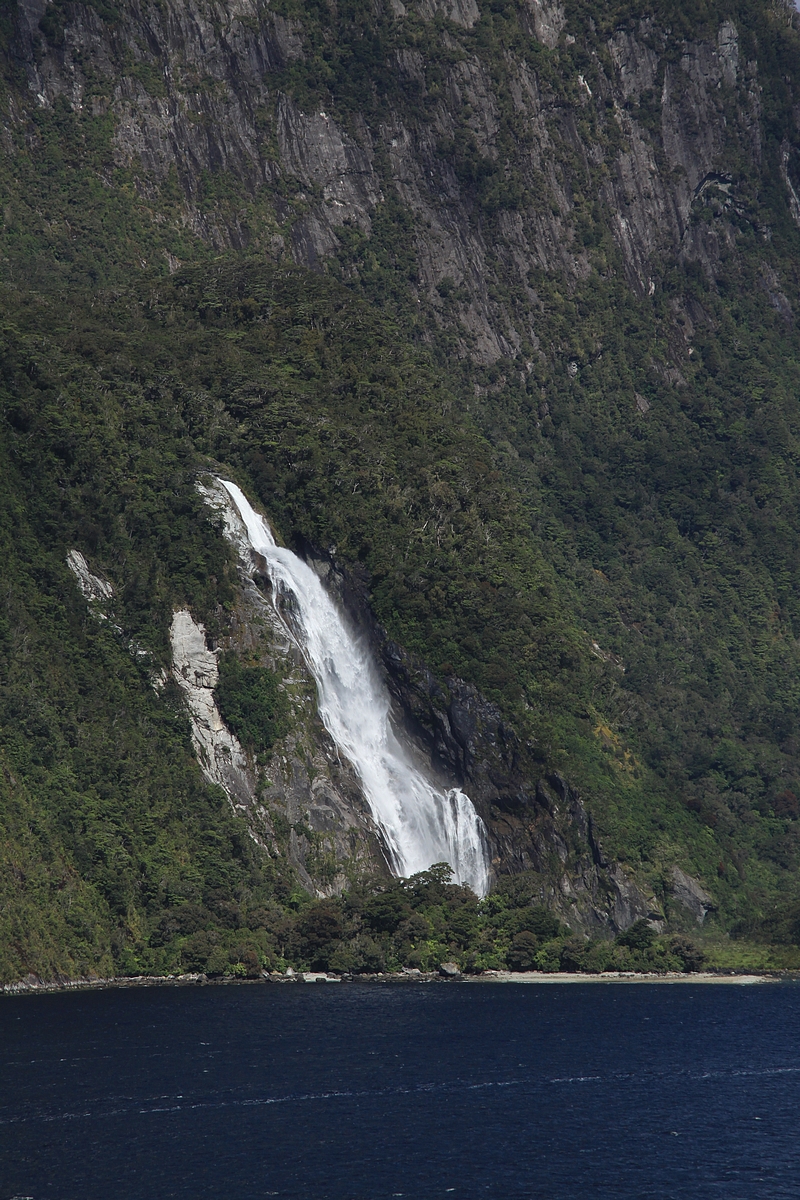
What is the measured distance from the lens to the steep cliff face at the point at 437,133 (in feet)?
524

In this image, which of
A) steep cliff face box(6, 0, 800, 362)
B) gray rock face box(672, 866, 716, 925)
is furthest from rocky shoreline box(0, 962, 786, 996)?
steep cliff face box(6, 0, 800, 362)

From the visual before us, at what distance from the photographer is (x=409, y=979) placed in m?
83.7

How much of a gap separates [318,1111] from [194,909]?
97.2ft

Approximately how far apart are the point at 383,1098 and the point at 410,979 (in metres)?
29.3

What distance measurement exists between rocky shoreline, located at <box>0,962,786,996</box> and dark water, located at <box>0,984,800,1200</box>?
2.45m

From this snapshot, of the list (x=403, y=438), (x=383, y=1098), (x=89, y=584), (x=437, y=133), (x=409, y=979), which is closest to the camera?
(x=383, y=1098)

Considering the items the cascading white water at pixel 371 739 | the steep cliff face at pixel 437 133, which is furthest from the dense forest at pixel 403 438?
the cascading white water at pixel 371 739

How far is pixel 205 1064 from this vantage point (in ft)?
189

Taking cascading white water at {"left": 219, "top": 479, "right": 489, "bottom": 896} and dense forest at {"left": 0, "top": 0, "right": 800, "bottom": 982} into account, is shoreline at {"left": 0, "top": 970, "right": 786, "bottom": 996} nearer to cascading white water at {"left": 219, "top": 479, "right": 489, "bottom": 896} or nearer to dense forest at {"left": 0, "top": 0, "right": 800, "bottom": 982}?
dense forest at {"left": 0, "top": 0, "right": 800, "bottom": 982}

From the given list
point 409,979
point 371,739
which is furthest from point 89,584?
A: point 409,979

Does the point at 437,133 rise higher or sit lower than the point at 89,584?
higher

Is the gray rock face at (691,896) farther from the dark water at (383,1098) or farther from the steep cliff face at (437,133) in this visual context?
the steep cliff face at (437,133)

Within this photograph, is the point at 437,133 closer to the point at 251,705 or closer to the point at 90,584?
the point at 90,584

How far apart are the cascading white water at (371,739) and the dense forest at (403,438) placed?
3.37m
